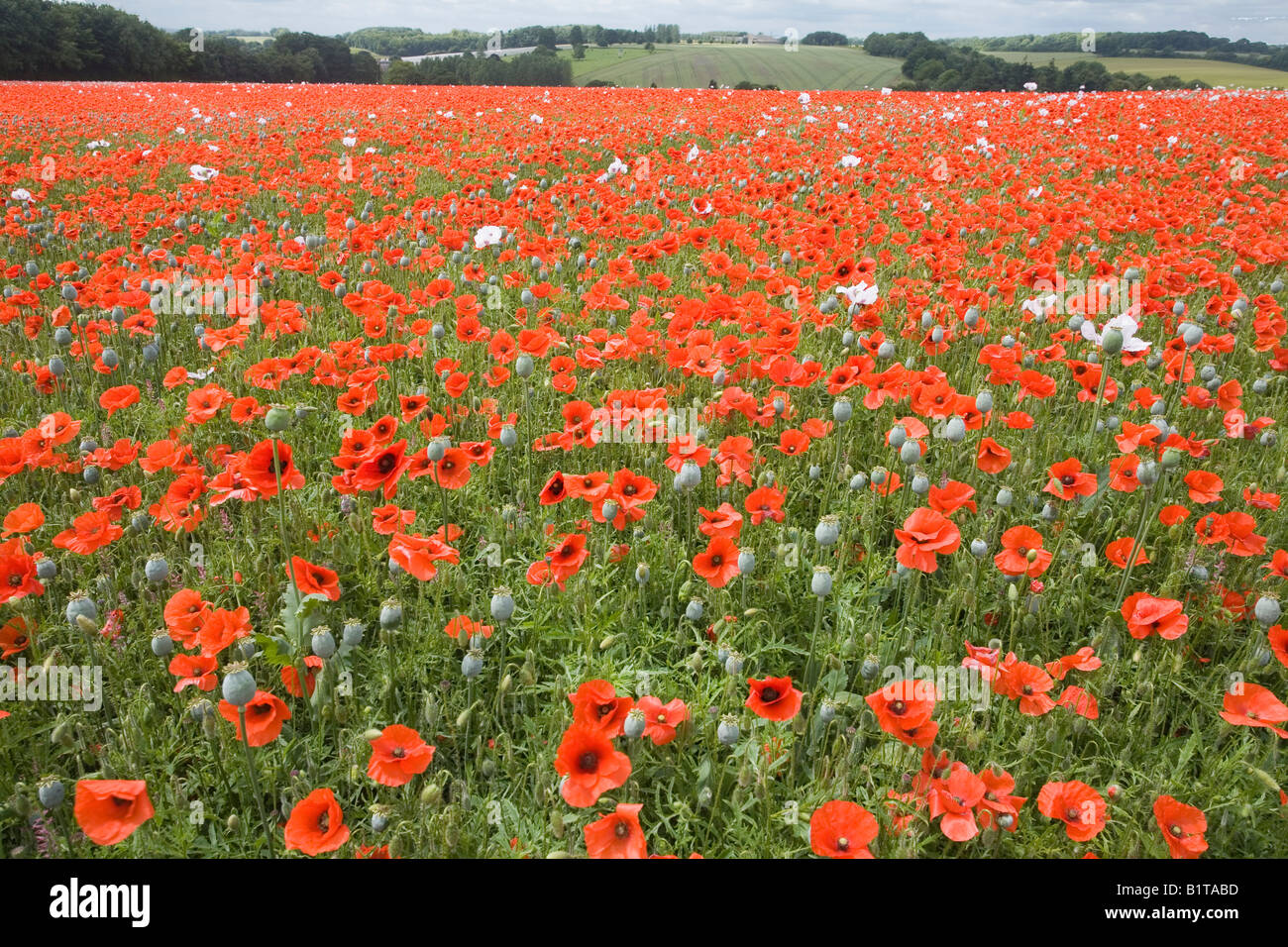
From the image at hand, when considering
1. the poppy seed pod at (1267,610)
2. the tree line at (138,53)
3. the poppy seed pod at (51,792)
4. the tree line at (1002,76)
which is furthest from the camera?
the tree line at (138,53)

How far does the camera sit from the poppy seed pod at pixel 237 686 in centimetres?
170

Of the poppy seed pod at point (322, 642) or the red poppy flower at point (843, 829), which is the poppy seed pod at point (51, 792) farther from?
the red poppy flower at point (843, 829)

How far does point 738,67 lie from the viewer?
37.5 m

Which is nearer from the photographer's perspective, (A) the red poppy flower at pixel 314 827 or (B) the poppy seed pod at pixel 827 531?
(A) the red poppy flower at pixel 314 827

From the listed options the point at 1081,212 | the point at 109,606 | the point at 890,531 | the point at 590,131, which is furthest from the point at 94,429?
the point at 590,131

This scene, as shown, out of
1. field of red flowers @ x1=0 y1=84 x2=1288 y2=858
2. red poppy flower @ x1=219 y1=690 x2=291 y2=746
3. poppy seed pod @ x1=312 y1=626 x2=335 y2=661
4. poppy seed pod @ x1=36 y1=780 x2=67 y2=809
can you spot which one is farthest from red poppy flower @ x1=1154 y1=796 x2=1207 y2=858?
poppy seed pod @ x1=36 y1=780 x2=67 y2=809

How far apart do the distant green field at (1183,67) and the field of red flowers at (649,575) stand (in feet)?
118

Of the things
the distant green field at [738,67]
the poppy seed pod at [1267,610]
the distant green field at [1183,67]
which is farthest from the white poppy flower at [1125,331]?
the distant green field at [1183,67]

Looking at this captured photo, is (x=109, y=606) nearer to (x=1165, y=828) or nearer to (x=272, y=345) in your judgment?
(x=272, y=345)

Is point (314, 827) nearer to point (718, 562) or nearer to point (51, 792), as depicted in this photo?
point (51, 792)

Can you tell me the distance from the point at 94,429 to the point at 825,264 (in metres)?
4.01

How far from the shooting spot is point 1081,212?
6055mm

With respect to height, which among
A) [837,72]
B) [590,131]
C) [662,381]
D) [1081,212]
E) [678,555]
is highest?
[837,72]

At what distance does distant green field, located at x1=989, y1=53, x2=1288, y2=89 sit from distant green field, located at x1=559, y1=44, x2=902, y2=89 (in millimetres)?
6570
